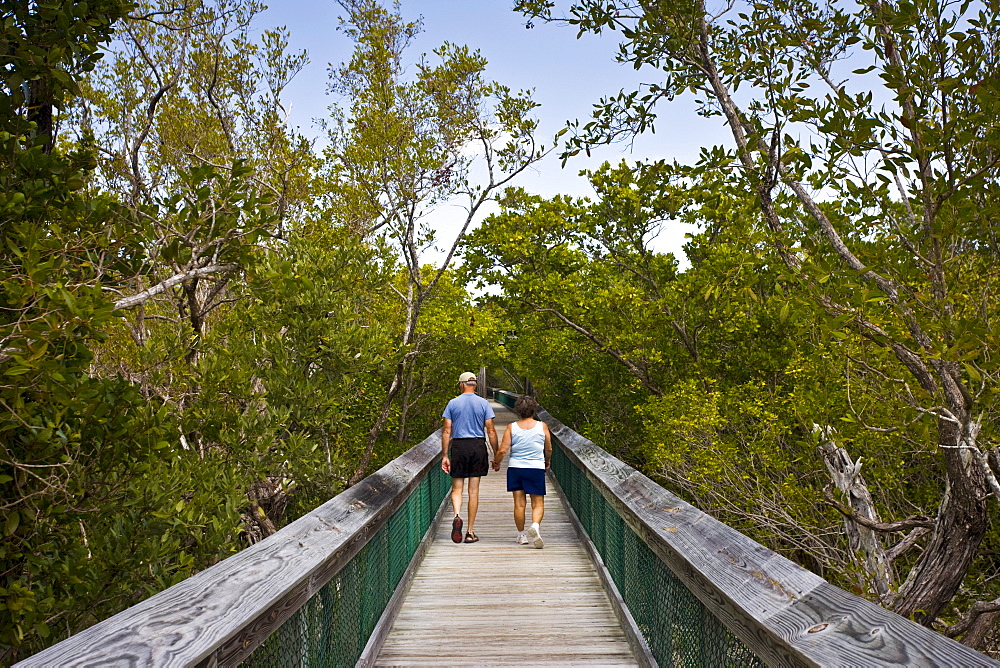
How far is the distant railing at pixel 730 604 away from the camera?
5.28ft

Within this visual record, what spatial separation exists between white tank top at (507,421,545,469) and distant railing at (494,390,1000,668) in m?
1.84

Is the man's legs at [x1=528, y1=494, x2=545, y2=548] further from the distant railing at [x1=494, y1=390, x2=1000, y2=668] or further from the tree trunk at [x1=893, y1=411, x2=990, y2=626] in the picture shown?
the tree trunk at [x1=893, y1=411, x2=990, y2=626]

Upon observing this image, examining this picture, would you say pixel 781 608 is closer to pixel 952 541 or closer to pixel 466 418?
pixel 952 541

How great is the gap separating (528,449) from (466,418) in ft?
2.41

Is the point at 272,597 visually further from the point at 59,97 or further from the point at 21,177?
the point at 59,97

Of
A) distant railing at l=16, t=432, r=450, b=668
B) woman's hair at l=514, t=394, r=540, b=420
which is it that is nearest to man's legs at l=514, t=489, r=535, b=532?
woman's hair at l=514, t=394, r=540, b=420

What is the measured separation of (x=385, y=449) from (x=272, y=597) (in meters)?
14.3

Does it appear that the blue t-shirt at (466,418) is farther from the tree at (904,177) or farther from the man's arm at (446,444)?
the tree at (904,177)

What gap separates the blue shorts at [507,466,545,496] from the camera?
22.4ft

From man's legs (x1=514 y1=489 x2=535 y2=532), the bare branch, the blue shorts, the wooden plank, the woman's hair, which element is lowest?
man's legs (x1=514 y1=489 x2=535 y2=532)

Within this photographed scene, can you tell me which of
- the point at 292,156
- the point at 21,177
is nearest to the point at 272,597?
the point at 21,177

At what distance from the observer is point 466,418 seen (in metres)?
7.18

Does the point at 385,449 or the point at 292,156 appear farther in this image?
the point at 385,449

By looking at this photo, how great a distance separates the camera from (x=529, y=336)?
60.2ft
